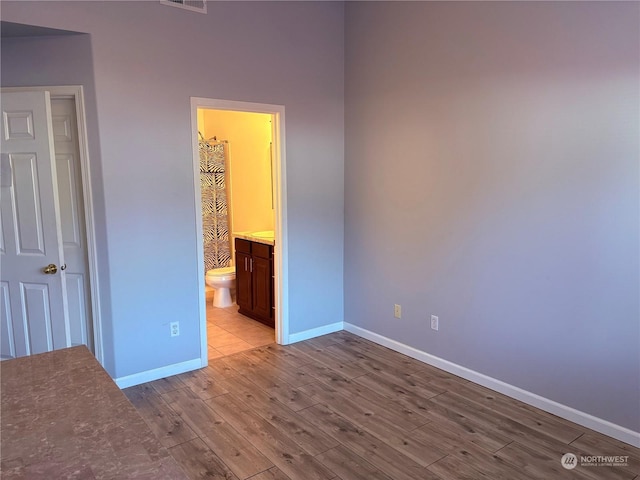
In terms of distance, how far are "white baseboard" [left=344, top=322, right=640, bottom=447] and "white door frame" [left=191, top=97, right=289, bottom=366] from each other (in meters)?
0.88

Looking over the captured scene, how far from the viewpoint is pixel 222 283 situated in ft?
17.2

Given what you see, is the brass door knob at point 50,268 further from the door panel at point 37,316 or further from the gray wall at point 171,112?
the gray wall at point 171,112

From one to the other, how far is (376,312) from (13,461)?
337 cm

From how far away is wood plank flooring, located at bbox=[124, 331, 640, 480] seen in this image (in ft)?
7.82

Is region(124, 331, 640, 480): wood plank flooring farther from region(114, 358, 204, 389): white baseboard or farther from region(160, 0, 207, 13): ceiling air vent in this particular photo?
region(160, 0, 207, 13): ceiling air vent

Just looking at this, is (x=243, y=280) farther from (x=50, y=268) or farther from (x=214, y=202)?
(x=50, y=268)

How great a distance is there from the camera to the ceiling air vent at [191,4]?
3195 mm

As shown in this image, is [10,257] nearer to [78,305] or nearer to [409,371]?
[78,305]

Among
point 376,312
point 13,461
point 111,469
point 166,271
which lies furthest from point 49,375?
point 376,312

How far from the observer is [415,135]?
3.59 m

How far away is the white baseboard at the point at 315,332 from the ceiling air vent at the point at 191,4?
279 centimetres

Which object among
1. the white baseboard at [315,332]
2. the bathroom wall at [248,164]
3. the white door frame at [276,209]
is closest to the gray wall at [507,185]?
the white baseboard at [315,332]

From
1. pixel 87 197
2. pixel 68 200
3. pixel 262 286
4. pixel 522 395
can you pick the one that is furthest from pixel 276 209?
pixel 522 395

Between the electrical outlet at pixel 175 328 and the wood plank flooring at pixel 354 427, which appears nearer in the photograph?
the wood plank flooring at pixel 354 427
